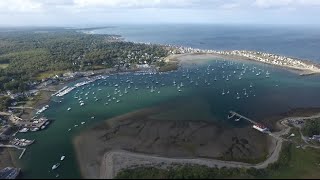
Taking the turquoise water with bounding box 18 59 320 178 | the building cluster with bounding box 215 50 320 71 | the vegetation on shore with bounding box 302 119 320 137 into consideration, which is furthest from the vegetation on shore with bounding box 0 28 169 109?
the vegetation on shore with bounding box 302 119 320 137

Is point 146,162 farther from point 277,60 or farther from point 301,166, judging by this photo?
point 277,60

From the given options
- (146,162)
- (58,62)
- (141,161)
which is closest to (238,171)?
(146,162)

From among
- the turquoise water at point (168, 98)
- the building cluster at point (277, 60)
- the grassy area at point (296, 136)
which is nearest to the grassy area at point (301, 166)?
the grassy area at point (296, 136)

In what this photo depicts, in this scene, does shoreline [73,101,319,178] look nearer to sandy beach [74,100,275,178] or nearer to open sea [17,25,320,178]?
sandy beach [74,100,275,178]

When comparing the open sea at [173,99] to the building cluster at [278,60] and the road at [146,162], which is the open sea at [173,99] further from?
the building cluster at [278,60]

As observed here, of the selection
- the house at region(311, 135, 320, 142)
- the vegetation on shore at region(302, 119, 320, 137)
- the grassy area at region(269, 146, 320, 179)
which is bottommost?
the grassy area at region(269, 146, 320, 179)

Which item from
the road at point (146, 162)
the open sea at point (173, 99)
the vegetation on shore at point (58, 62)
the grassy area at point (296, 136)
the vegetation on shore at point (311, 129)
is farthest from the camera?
the vegetation on shore at point (58, 62)
